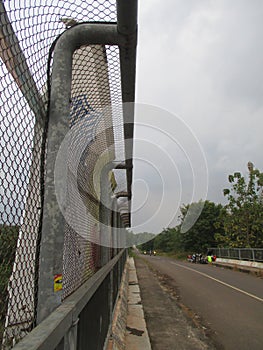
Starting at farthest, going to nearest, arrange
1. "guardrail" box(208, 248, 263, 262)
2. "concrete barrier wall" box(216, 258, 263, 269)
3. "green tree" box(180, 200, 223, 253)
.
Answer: "green tree" box(180, 200, 223, 253) < "guardrail" box(208, 248, 263, 262) < "concrete barrier wall" box(216, 258, 263, 269)

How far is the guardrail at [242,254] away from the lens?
18.5 meters

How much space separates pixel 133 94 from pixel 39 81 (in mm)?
741

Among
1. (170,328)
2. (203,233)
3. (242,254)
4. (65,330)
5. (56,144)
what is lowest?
(170,328)

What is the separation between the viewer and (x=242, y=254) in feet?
70.0

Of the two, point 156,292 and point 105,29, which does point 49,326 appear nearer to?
point 105,29

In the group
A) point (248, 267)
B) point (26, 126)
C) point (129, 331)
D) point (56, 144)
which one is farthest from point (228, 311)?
point (248, 267)

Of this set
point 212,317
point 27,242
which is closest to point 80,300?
point 27,242

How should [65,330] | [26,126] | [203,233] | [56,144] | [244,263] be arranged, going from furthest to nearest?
[203,233], [244,263], [56,144], [26,126], [65,330]

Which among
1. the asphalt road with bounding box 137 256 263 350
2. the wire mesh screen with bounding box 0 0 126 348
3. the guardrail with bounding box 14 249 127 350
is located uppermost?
the wire mesh screen with bounding box 0 0 126 348

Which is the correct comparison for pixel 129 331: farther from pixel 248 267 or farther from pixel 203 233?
pixel 203 233

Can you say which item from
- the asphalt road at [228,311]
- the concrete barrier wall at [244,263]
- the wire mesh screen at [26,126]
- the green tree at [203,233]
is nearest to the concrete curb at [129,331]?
the asphalt road at [228,311]

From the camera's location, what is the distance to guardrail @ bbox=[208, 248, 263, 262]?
60.8 feet

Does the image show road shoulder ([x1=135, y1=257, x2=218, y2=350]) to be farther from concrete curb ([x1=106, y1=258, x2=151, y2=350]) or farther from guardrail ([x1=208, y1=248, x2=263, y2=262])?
guardrail ([x1=208, y1=248, x2=263, y2=262])

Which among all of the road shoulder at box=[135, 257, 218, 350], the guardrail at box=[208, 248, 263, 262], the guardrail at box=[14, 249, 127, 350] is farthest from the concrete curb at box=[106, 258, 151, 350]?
the guardrail at box=[208, 248, 263, 262]
